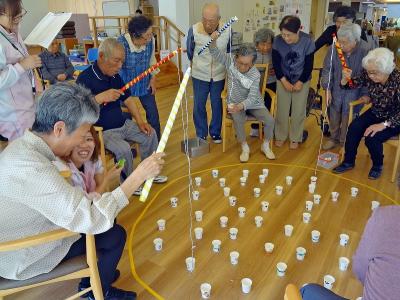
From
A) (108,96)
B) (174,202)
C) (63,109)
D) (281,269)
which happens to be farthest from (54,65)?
(281,269)

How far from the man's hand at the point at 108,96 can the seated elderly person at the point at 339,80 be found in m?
1.97

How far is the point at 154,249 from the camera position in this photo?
87.5 inches

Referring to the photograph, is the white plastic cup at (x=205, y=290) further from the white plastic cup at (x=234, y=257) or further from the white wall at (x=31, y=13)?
the white wall at (x=31, y=13)

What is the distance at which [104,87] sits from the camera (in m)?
2.58

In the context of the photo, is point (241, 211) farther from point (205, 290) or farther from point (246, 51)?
point (246, 51)

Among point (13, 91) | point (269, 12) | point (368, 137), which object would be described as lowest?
point (368, 137)

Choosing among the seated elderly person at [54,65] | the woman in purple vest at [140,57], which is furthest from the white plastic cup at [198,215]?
the seated elderly person at [54,65]

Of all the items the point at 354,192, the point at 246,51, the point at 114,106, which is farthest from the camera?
the point at 246,51

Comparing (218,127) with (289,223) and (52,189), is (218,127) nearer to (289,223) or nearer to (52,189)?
(289,223)

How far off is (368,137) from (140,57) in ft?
6.87

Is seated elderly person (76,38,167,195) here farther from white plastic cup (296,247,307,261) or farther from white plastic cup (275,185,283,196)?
white plastic cup (296,247,307,261)

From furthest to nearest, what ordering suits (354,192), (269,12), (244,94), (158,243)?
(269,12) → (244,94) → (354,192) → (158,243)

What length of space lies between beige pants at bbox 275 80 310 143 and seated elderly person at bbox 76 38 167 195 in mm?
1471

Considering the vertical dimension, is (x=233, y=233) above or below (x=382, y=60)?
below
